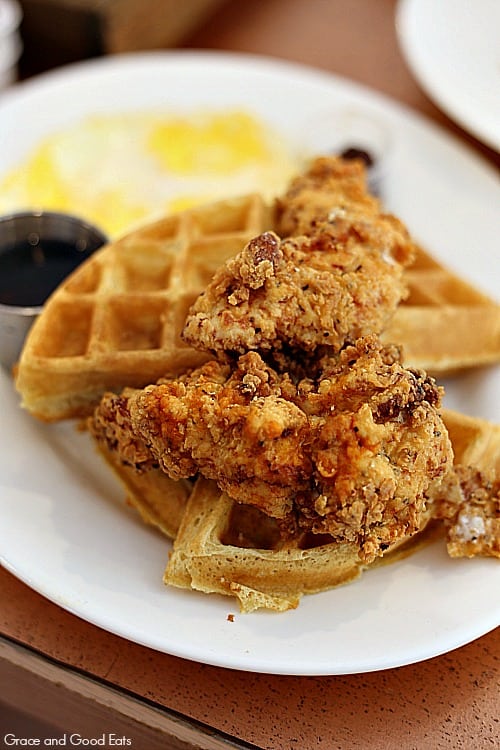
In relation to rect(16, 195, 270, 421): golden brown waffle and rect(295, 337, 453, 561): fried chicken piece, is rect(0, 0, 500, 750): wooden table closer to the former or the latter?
rect(295, 337, 453, 561): fried chicken piece

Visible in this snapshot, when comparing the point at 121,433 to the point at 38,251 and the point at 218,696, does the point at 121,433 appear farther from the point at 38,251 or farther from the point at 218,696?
the point at 38,251

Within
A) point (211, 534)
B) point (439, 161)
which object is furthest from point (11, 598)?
point (439, 161)

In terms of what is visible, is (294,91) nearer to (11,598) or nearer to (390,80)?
(390,80)

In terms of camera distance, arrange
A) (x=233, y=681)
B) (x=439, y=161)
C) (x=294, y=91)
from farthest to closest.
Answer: (x=294, y=91)
(x=439, y=161)
(x=233, y=681)

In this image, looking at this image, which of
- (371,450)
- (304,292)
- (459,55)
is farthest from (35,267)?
(459,55)

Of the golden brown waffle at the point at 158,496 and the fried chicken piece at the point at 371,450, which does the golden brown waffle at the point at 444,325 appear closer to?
the fried chicken piece at the point at 371,450

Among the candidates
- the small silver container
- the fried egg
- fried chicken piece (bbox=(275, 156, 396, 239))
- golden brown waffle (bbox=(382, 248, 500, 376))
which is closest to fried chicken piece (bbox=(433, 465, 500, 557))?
golden brown waffle (bbox=(382, 248, 500, 376))
